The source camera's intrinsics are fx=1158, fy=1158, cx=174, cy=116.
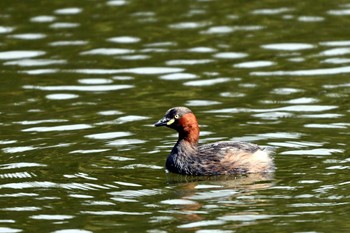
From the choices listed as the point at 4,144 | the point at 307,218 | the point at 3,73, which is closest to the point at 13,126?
the point at 4,144

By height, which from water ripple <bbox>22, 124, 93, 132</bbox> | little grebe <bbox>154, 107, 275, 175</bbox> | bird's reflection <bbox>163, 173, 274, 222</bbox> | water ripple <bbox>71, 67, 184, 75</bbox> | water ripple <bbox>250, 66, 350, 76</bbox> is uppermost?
water ripple <bbox>71, 67, 184, 75</bbox>

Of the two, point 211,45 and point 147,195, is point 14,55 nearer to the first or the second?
point 211,45

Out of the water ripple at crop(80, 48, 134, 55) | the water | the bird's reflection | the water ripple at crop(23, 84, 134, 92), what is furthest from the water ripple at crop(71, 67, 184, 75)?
the bird's reflection

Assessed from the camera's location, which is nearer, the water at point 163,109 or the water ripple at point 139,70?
the water at point 163,109

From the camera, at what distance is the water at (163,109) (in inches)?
432

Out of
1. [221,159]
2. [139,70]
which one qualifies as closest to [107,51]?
[139,70]

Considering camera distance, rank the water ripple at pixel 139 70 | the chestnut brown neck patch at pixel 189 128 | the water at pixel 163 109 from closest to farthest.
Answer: the water at pixel 163 109 < the chestnut brown neck patch at pixel 189 128 < the water ripple at pixel 139 70

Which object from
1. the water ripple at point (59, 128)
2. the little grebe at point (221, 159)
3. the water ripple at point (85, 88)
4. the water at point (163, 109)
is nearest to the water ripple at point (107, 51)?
the water at point (163, 109)

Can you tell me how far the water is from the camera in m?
11.0

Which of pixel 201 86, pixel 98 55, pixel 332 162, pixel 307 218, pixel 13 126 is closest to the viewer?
pixel 307 218

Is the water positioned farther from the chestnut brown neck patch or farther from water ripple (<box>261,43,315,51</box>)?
the chestnut brown neck patch

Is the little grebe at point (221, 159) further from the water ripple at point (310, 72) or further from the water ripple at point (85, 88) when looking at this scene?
the water ripple at point (310, 72)

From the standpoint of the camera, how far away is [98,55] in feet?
60.1

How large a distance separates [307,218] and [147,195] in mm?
1829
